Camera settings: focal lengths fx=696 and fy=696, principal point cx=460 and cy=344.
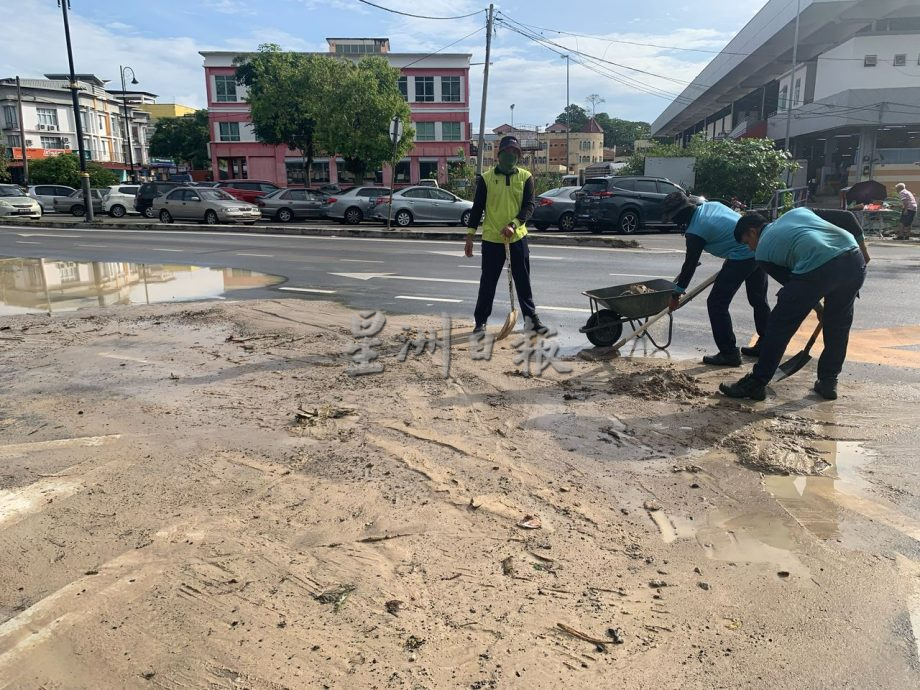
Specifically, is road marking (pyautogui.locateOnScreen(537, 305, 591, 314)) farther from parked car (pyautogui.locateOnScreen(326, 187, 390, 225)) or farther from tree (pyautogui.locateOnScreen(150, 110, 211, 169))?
tree (pyautogui.locateOnScreen(150, 110, 211, 169))

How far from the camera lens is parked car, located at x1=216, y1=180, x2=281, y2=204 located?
30969 millimetres

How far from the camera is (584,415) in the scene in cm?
498

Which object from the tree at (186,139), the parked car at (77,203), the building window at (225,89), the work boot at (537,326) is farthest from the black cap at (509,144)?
the tree at (186,139)

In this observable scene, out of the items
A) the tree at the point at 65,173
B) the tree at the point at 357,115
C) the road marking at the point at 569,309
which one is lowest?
the road marking at the point at 569,309

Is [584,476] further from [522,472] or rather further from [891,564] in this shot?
[891,564]

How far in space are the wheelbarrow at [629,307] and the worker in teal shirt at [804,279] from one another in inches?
38.2

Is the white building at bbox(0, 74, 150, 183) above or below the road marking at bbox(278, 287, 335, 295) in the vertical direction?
above

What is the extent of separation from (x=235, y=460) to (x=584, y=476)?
2.05m

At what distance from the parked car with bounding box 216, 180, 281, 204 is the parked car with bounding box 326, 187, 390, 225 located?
22.8ft

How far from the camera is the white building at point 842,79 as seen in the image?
31.2 metres

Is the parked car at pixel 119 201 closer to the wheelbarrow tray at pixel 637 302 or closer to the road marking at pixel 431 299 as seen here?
the road marking at pixel 431 299

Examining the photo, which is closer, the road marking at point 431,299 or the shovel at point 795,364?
the shovel at point 795,364

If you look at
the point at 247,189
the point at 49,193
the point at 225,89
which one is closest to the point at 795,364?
the point at 247,189

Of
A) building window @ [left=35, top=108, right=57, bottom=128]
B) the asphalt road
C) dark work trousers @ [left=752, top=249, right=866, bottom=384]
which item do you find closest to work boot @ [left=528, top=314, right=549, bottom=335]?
the asphalt road
